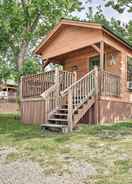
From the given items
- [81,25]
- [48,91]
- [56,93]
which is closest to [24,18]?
[81,25]

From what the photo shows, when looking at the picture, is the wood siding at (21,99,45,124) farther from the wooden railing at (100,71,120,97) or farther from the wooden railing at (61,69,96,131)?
the wooden railing at (100,71,120,97)

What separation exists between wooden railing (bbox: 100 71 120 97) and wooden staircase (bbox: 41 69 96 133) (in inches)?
18.3

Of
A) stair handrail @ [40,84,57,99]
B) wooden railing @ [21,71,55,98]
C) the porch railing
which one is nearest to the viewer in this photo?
stair handrail @ [40,84,57,99]

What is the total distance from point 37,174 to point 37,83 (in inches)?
341

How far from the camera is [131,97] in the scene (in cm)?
1541

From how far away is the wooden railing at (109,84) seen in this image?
12905mm

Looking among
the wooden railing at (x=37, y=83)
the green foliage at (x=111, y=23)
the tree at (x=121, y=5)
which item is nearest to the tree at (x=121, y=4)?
the tree at (x=121, y=5)

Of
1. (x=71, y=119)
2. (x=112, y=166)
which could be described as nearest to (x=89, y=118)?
(x=71, y=119)

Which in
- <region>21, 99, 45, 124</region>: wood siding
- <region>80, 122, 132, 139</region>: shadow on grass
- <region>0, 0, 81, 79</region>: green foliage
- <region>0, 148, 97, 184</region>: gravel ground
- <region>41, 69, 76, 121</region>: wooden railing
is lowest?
<region>0, 148, 97, 184</region>: gravel ground

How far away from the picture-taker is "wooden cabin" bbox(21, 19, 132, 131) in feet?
40.2

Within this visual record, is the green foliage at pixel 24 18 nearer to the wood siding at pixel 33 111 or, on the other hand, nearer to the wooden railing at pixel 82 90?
the wood siding at pixel 33 111

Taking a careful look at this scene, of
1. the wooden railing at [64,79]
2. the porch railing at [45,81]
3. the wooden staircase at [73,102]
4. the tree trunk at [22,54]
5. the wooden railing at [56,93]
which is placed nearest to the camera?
the wooden staircase at [73,102]

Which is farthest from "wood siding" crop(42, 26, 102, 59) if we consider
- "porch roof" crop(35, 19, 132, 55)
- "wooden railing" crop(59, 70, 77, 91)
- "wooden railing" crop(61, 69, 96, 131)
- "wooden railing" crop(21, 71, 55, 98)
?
"wooden railing" crop(21, 71, 55, 98)

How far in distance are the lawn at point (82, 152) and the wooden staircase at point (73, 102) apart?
855 millimetres
